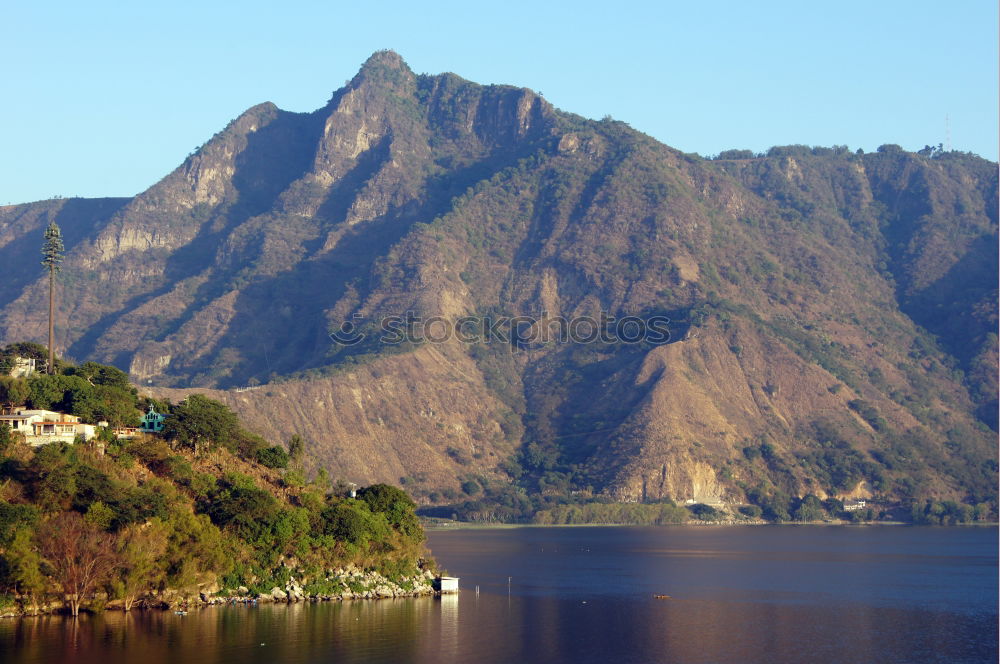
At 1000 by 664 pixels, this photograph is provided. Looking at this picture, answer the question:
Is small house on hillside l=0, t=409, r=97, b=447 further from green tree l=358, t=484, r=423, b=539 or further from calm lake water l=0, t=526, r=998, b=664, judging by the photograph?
green tree l=358, t=484, r=423, b=539

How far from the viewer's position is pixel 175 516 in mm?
115375

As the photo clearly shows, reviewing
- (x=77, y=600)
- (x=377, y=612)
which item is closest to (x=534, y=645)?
(x=377, y=612)

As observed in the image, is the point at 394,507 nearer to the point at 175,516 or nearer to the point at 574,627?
the point at 574,627

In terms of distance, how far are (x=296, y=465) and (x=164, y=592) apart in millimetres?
35235

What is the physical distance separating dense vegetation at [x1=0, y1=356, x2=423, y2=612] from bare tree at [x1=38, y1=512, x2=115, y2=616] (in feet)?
0.30

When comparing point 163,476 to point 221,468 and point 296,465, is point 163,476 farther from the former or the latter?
point 296,465

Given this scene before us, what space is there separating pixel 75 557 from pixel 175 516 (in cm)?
1045

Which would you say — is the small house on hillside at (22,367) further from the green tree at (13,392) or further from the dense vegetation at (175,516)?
the green tree at (13,392)

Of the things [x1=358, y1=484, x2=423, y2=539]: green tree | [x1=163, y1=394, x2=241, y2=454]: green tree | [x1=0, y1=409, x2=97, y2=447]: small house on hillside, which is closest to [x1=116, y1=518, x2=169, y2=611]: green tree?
[x1=0, y1=409, x2=97, y2=447]: small house on hillside

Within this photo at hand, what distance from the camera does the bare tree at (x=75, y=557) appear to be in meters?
107

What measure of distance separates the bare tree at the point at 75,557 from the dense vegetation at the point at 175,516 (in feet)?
0.30

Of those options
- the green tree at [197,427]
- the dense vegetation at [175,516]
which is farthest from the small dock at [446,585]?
the green tree at [197,427]

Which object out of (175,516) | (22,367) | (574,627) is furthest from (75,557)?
(22,367)

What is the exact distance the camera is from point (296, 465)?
484 ft
